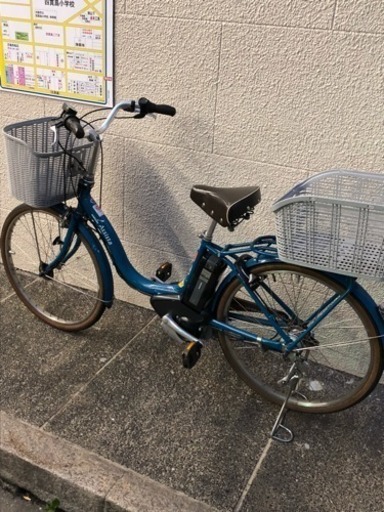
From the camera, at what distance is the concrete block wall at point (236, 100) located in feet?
8.46

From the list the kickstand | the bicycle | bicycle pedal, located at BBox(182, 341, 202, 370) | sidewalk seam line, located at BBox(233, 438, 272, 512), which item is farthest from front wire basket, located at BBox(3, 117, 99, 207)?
sidewalk seam line, located at BBox(233, 438, 272, 512)

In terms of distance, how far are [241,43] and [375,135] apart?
0.85m

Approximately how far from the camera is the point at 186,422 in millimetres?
2754

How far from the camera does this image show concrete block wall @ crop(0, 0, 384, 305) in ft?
8.46

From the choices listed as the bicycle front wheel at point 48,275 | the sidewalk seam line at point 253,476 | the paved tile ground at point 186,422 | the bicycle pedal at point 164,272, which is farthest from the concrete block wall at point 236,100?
the sidewalk seam line at point 253,476

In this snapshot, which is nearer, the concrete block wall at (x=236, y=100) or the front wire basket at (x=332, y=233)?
the front wire basket at (x=332, y=233)

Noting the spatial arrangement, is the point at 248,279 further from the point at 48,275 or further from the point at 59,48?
the point at 59,48

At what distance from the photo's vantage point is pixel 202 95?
116 inches

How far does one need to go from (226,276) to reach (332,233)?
0.73m

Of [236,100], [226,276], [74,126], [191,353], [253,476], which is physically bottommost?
[253,476]

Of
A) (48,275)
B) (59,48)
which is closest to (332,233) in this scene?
(48,275)

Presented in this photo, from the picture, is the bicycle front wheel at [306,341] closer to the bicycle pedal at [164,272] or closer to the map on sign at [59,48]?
the bicycle pedal at [164,272]

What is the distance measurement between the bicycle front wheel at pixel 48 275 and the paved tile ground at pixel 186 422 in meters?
0.17

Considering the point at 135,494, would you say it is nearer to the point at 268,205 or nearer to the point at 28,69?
the point at 268,205
